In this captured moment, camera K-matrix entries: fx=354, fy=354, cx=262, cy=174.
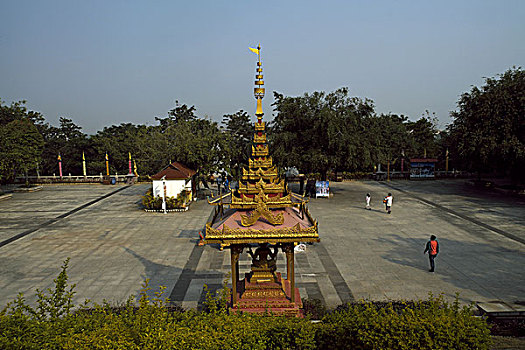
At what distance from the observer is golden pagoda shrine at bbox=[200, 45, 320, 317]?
8.37m

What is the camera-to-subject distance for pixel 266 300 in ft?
30.1

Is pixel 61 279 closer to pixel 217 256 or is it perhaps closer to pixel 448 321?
pixel 448 321

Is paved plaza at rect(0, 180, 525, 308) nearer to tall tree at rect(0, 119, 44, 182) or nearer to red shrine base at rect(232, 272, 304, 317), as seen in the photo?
red shrine base at rect(232, 272, 304, 317)

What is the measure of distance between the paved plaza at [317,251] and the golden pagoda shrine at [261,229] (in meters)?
2.48

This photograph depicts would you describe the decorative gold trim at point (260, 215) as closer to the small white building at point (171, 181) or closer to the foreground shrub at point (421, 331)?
the foreground shrub at point (421, 331)

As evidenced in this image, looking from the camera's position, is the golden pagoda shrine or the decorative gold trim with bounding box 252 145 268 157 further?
the decorative gold trim with bounding box 252 145 268 157

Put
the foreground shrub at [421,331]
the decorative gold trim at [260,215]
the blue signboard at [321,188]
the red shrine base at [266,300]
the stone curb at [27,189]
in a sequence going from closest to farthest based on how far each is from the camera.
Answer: the foreground shrub at [421,331] < the decorative gold trim at [260,215] < the red shrine base at [266,300] < the blue signboard at [321,188] < the stone curb at [27,189]

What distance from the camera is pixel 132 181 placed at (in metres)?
38.8

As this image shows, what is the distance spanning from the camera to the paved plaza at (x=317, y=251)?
12.0 m

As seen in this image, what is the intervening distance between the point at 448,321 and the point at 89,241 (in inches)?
668

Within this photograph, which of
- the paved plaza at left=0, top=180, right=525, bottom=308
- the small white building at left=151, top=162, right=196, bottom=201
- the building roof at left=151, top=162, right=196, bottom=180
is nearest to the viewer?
the paved plaza at left=0, top=180, right=525, bottom=308

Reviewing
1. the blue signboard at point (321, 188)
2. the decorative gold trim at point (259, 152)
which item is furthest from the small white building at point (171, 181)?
the decorative gold trim at point (259, 152)

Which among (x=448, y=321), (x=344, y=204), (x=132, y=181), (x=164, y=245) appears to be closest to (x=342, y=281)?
(x=448, y=321)

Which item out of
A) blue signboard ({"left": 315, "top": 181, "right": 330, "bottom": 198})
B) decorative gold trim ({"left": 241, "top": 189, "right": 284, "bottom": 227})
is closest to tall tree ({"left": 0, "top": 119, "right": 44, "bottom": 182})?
blue signboard ({"left": 315, "top": 181, "right": 330, "bottom": 198})
